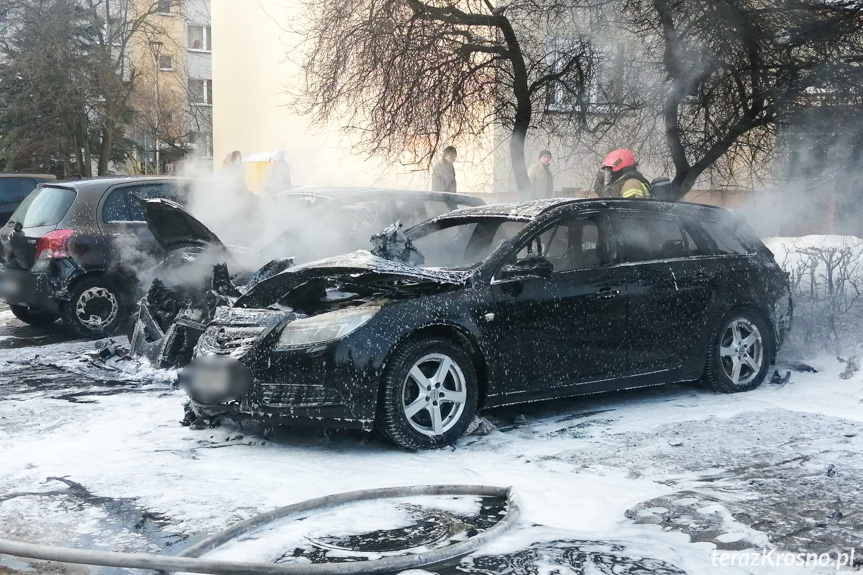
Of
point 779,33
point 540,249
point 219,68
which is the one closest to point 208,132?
point 219,68

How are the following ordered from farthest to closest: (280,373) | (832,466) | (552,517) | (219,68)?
(219,68) → (280,373) → (832,466) → (552,517)

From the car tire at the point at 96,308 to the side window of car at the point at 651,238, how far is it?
6.06 metres

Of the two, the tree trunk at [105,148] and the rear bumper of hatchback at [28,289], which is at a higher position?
the tree trunk at [105,148]

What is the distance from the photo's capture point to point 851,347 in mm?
8938

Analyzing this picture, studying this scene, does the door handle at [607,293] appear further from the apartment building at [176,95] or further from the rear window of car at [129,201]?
the apartment building at [176,95]

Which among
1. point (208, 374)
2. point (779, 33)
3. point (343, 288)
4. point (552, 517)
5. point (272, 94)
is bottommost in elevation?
point (552, 517)

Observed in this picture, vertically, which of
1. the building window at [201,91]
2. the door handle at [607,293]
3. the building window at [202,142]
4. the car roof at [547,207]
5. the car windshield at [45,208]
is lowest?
the door handle at [607,293]

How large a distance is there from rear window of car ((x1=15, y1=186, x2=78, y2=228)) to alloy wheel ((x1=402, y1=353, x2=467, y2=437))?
20.7 feet

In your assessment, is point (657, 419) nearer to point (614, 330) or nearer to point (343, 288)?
point (614, 330)

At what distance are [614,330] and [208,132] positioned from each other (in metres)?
47.6

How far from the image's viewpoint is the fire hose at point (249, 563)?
3980mm

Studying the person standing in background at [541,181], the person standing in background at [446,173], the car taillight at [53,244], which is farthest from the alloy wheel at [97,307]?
the person standing in background at [541,181]

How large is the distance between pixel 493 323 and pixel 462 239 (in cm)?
116

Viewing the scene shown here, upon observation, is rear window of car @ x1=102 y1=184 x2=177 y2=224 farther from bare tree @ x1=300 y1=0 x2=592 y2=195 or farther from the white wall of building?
the white wall of building
